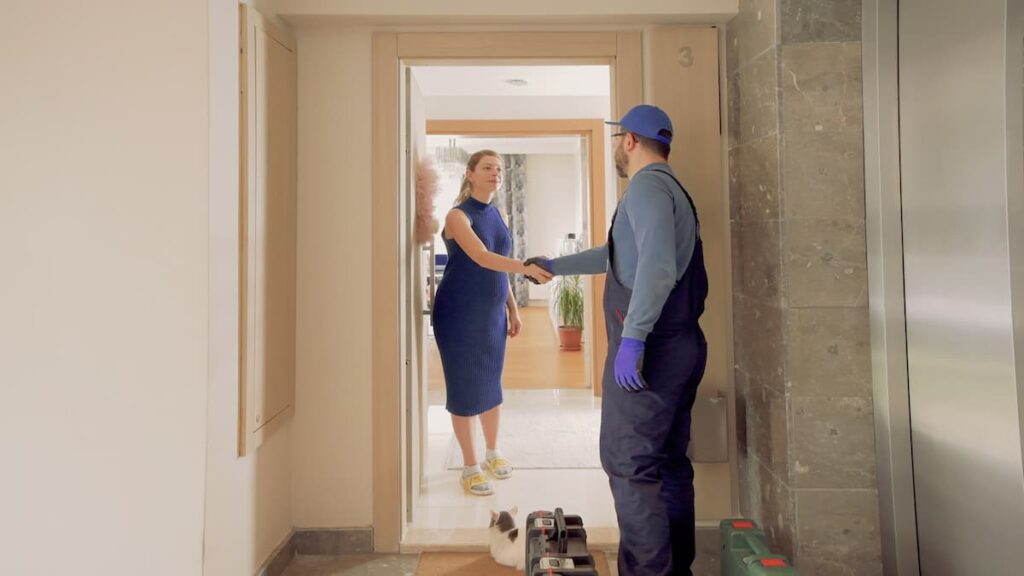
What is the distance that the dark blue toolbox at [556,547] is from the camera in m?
1.78

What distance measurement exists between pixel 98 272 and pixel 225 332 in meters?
0.36

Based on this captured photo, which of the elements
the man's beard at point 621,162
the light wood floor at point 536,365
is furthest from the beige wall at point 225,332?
the light wood floor at point 536,365

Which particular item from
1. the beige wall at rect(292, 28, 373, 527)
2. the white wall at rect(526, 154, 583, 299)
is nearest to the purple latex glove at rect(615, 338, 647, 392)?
the beige wall at rect(292, 28, 373, 527)

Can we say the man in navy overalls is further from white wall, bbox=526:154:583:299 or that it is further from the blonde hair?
white wall, bbox=526:154:583:299

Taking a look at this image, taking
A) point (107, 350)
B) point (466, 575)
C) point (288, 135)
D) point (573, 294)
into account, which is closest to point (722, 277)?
point (466, 575)

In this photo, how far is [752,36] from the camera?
2162 millimetres

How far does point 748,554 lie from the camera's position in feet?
6.20

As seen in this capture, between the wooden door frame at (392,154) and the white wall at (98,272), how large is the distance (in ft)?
2.49

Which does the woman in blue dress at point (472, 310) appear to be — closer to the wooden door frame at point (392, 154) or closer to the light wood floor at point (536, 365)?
the wooden door frame at point (392, 154)

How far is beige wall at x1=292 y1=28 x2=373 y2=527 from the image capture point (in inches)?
95.3

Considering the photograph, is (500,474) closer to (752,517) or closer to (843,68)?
(752,517)

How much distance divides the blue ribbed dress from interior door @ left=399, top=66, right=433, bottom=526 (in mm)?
163

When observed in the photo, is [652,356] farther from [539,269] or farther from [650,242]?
[539,269]

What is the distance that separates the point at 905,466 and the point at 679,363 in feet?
2.34
